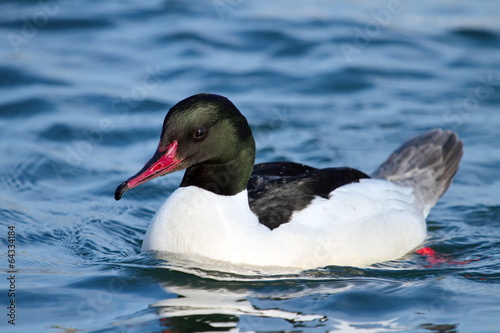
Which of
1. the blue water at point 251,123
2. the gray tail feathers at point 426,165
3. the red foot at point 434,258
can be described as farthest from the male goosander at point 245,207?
the gray tail feathers at point 426,165

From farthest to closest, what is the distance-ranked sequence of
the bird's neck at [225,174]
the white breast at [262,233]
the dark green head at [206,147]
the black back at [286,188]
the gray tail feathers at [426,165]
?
the gray tail feathers at [426,165] < the black back at [286,188] < the bird's neck at [225,174] < the white breast at [262,233] < the dark green head at [206,147]

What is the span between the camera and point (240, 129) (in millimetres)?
6770

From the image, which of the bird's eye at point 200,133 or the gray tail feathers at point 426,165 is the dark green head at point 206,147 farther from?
the gray tail feathers at point 426,165

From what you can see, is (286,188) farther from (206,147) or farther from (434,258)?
(434,258)

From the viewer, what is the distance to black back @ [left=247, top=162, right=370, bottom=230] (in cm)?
707

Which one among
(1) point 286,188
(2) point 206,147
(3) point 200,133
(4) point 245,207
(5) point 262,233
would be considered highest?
(3) point 200,133

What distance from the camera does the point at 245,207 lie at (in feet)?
22.6

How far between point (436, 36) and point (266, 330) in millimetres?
10750

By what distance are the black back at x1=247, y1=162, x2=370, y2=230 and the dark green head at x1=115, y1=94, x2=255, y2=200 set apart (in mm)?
358

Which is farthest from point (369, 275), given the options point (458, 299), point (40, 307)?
point (40, 307)

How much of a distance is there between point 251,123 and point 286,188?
14.9 ft

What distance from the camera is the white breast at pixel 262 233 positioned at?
22.0 feet

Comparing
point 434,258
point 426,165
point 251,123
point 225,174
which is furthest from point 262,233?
point 251,123

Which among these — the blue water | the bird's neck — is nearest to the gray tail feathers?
the blue water
